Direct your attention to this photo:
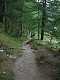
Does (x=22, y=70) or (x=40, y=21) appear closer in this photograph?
(x=22, y=70)

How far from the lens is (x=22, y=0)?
3372 centimetres

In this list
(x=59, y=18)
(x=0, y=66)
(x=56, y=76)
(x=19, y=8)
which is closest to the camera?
(x=56, y=76)

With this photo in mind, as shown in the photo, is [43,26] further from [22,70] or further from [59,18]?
[22,70]

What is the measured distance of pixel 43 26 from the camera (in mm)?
33938

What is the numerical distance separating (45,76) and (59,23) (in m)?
8.50

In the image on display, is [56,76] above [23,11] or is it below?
below

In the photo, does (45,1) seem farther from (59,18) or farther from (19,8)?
(59,18)

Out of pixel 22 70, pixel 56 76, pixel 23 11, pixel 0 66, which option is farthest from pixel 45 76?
pixel 23 11

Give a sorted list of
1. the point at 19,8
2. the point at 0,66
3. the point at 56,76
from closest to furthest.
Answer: the point at 56,76, the point at 0,66, the point at 19,8

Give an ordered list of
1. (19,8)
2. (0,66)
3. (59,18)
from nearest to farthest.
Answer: (0,66) < (59,18) < (19,8)

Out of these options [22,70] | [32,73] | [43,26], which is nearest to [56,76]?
[32,73]

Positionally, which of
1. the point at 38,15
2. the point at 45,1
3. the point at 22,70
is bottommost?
the point at 22,70

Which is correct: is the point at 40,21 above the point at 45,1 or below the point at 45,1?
below

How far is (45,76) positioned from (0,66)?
3.36 meters
